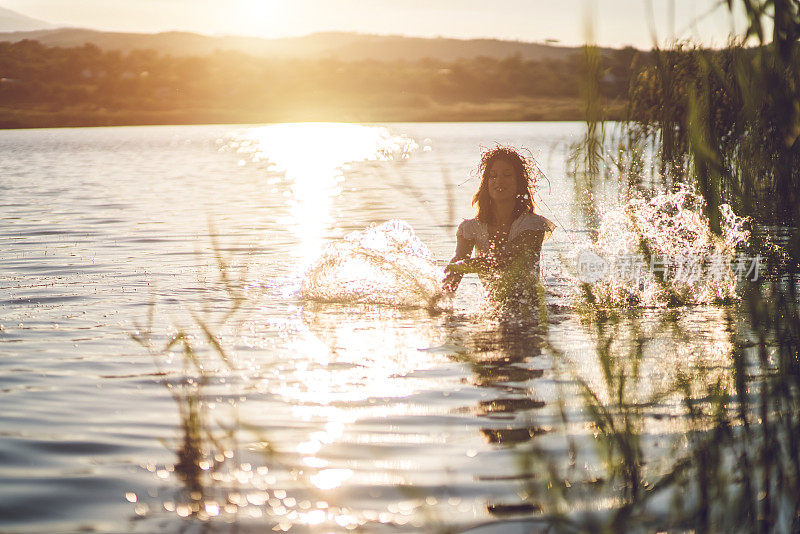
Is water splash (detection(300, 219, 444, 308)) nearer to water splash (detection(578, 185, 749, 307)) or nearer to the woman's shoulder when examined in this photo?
the woman's shoulder

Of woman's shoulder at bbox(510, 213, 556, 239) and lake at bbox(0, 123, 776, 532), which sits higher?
woman's shoulder at bbox(510, 213, 556, 239)

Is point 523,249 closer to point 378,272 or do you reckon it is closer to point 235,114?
point 378,272

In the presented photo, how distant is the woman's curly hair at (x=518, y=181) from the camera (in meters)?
9.07

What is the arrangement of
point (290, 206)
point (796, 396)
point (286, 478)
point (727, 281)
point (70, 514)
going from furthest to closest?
point (290, 206)
point (727, 281)
point (796, 396)
point (286, 478)
point (70, 514)

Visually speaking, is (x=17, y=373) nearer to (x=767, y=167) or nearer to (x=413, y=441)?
A: (x=413, y=441)

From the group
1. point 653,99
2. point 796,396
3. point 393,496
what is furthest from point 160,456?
point 653,99

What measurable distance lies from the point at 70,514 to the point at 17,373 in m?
2.73

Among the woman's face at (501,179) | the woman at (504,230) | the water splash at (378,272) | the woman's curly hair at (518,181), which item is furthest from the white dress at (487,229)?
the water splash at (378,272)

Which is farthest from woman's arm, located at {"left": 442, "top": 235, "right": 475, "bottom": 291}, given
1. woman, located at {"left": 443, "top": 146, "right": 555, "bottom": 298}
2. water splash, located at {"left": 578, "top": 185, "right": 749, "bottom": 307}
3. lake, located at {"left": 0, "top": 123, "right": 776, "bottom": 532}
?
water splash, located at {"left": 578, "top": 185, "right": 749, "bottom": 307}

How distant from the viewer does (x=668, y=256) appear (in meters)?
9.86

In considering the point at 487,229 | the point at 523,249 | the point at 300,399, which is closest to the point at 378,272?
the point at 487,229

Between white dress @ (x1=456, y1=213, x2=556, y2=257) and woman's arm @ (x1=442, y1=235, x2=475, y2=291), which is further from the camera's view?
woman's arm @ (x1=442, y1=235, x2=475, y2=291)

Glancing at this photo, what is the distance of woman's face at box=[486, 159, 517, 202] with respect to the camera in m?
8.97

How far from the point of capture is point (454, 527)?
367 cm
